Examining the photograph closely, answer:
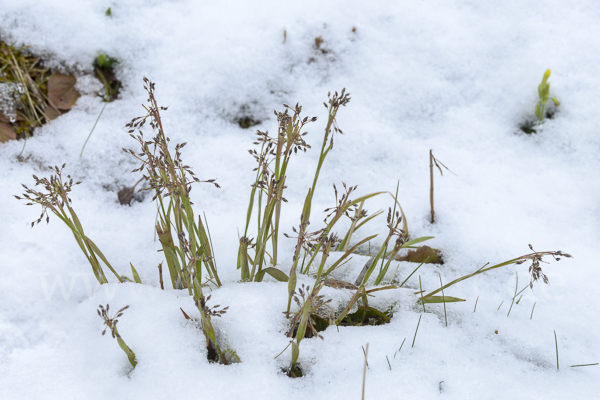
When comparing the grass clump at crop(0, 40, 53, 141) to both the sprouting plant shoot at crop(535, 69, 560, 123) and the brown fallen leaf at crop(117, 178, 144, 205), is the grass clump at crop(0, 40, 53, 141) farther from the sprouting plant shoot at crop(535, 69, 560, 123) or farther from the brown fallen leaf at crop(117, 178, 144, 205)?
the sprouting plant shoot at crop(535, 69, 560, 123)

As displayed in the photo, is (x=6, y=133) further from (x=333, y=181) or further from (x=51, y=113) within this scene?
(x=333, y=181)

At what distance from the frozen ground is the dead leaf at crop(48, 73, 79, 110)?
0.07m

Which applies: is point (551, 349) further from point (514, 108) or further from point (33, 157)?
point (33, 157)

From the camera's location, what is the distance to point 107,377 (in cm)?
120

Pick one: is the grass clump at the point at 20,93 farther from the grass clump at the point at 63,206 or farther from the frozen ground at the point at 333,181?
the grass clump at the point at 63,206

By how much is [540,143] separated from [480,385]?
1.25 meters

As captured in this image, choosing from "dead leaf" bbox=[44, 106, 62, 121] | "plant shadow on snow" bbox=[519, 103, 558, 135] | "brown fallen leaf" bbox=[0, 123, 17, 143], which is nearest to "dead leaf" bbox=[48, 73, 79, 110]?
"dead leaf" bbox=[44, 106, 62, 121]

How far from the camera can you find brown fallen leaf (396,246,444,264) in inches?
63.0

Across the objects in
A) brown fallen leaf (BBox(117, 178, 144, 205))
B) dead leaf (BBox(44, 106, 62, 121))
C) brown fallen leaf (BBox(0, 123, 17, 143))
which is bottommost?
brown fallen leaf (BBox(117, 178, 144, 205))

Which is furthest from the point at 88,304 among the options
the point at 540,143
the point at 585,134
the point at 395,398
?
the point at 585,134

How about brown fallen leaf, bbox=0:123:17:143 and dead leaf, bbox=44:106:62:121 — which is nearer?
brown fallen leaf, bbox=0:123:17:143

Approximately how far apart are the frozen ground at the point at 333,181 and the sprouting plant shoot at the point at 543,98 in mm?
60

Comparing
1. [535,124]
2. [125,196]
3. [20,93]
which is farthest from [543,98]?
[20,93]

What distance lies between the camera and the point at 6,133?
6.14 feet
